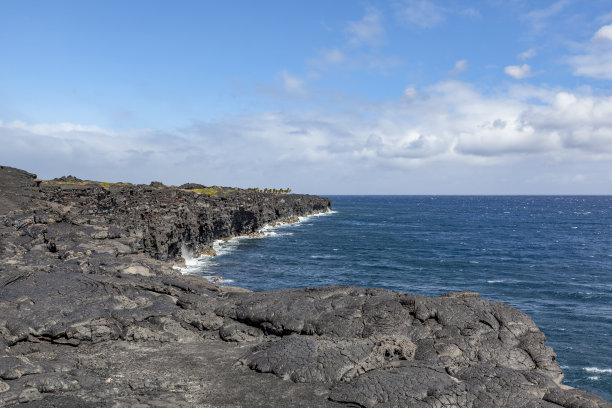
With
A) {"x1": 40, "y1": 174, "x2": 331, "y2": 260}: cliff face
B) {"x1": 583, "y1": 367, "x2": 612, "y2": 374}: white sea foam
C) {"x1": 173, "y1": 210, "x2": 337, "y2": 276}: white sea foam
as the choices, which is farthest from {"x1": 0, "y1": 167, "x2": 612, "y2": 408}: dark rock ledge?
{"x1": 173, "y1": 210, "x2": 337, "y2": 276}: white sea foam

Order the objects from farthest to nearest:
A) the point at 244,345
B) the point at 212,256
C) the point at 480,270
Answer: the point at 212,256, the point at 480,270, the point at 244,345

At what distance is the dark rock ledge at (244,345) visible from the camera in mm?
12352

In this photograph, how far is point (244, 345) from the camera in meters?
16.8

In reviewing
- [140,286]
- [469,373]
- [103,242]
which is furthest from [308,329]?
[103,242]

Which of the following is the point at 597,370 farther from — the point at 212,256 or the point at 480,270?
the point at 212,256

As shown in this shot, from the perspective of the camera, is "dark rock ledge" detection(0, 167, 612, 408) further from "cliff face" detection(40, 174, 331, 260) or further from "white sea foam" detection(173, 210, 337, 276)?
"white sea foam" detection(173, 210, 337, 276)

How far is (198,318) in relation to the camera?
18.4 m

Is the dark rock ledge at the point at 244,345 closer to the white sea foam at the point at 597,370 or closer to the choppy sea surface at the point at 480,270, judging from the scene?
the choppy sea surface at the point at 480,270

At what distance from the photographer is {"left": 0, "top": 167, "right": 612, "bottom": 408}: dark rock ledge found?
12352 millimetres

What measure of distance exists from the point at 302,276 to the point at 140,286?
1528 inches

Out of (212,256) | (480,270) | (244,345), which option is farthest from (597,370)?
(212,256)

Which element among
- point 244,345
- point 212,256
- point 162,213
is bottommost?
point 212,256

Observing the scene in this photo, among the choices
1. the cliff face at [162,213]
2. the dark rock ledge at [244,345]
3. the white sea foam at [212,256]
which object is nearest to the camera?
the dark rock ledge at [244,345]

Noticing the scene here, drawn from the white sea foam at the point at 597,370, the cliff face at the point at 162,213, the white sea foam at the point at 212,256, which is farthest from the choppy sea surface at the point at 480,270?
the cliff face at the point at 162,213
